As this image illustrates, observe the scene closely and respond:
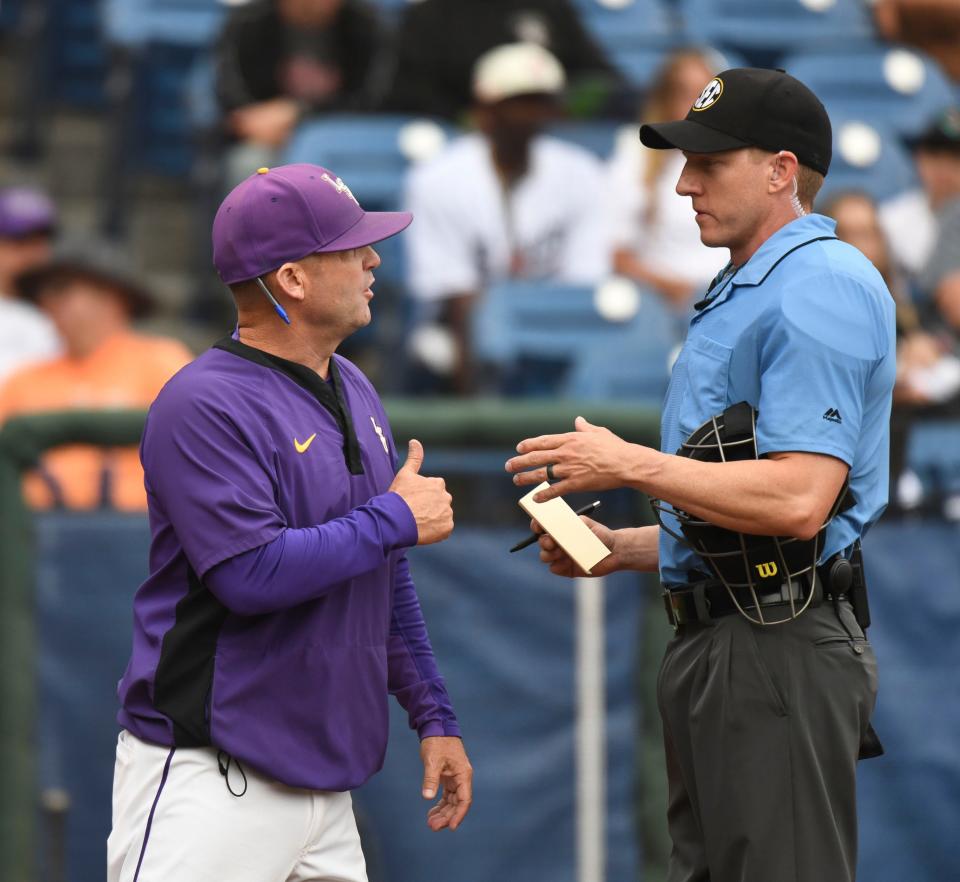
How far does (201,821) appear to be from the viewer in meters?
2.98

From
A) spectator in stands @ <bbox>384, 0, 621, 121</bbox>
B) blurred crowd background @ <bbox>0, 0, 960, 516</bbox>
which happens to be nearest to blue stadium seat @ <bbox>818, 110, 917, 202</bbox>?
blurred crowd background @ <bbox>0, 0, 960, 516</bbox>

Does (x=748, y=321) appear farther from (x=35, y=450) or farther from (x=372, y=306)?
(x=372, y=306)

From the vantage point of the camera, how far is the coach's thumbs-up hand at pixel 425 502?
303 centimetres

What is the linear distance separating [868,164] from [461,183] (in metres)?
2.25

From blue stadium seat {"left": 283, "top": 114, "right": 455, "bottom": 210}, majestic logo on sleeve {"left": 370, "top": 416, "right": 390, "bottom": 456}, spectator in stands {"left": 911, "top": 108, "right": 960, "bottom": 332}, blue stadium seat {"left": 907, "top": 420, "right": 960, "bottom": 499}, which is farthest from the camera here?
blue stadium seat {"left": 283, "top": 114, "right": 455, "bottom": 210}

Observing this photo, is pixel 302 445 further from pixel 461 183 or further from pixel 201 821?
pixel 461 183

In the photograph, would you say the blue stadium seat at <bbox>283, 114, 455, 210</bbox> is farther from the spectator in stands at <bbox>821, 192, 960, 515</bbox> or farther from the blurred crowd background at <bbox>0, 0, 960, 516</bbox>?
the spectator in stands at <bbox>821, 192, 960, 515</bbox>

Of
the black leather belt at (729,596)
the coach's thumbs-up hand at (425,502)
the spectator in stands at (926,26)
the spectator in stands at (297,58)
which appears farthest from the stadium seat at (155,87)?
the black leather belt at (729,596)

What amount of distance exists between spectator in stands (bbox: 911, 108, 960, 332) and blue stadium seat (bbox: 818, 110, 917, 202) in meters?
0.14

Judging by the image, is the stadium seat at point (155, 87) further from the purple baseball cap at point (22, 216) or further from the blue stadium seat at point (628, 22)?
the blue stadium seat at point (628, 22)

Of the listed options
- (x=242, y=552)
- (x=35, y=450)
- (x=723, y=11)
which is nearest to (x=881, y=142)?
(x=723, y=11)

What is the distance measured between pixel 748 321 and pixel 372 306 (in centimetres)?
449

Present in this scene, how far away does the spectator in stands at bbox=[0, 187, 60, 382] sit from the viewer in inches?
264

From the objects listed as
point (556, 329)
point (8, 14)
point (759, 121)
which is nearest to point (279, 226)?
point (759, 121)
